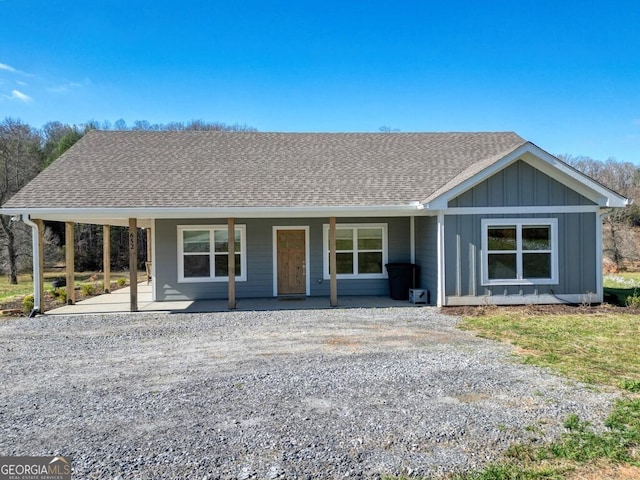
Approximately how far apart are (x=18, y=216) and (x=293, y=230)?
7.14 m

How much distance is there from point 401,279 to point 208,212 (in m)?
5.68

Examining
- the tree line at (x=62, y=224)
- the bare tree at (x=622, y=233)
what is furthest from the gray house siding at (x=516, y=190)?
the tree line at (x=62, y=224)

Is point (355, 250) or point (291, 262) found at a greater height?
point (355, 250)

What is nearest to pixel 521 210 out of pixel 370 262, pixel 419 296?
pixel 419 296

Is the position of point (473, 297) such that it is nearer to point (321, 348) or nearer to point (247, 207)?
point (321, 348)

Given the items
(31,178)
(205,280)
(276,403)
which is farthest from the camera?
(31,178)

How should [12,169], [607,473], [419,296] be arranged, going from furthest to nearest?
1. [12,169]
2. [419,296]
3. [607,473]

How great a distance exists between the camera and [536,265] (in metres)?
10.9

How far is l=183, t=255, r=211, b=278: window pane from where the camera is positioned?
12617 millimetres

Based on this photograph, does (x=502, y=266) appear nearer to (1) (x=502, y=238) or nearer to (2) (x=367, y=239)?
(1) (x=502, y=238)

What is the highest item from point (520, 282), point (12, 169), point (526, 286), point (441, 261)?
point (12, 169)

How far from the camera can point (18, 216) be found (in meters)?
10.8

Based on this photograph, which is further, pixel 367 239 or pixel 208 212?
pixel 367 239

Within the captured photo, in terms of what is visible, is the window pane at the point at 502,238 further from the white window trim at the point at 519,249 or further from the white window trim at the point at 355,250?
the white window trim at the point at 355,250
